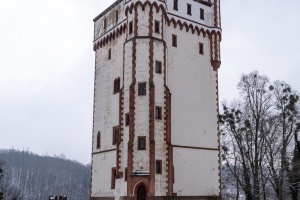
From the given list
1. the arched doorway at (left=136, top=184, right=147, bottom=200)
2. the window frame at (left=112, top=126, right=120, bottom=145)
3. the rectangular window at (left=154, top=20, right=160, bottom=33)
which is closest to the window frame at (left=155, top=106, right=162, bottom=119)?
the window frame at (left=112, top=126, right=120, bottom=145)

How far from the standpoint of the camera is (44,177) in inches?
6885

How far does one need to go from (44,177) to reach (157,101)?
152m

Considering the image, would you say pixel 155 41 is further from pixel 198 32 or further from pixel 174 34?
pixel 198 32

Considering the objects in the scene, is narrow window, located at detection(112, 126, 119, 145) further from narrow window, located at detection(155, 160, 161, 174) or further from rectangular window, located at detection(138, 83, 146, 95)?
narrow window, located at detection(155, 160, 161, 174)

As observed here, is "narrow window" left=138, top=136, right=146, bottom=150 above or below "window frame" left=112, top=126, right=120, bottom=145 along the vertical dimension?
below

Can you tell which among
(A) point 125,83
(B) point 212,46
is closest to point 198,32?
(B) point 212,46

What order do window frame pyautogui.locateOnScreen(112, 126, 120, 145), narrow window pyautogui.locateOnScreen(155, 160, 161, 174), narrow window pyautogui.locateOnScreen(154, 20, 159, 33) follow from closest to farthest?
narrow window pyautogui.locateOnScreen(155, 160, 161, 174) → narrow window pyautogui.locateOnScreen(154, 20, 159, 33) → window frame pyautogui.locateOnScreen(112, 126, 120, 145)

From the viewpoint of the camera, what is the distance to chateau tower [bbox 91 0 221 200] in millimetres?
32969

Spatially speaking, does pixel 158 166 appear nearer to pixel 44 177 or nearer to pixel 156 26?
pixel 156 26

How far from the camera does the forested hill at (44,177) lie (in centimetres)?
Result: 15981

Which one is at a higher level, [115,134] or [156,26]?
[156,26]

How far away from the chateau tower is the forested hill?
122 meters

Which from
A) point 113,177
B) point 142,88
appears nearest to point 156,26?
point 142,88

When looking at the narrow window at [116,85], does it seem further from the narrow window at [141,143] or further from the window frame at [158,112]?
the narrow window at [141,143]
